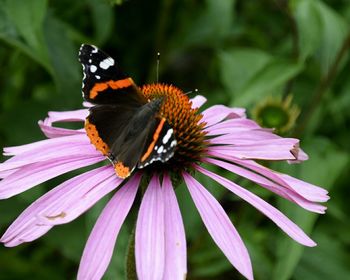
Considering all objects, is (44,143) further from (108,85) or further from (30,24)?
(30,24)

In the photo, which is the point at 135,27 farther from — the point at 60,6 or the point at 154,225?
the point at 154,225

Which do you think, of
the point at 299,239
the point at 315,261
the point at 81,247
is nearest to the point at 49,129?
the point at 81,247

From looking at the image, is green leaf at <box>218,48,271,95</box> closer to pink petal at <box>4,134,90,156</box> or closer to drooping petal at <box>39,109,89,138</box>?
drooping petal at <box>39,109,89,138</box>

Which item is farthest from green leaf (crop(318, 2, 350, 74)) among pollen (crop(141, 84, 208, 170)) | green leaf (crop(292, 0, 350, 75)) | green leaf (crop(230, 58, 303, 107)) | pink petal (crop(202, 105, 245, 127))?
pollen (crop(141, 84, 208, 170))

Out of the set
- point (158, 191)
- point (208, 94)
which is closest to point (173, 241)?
point (158, 191)

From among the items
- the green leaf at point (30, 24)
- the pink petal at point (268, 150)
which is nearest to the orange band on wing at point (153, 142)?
the pink petal at point (268, 150)

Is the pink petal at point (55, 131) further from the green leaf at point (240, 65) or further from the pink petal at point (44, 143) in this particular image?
the green leaf at point (240, 65)
